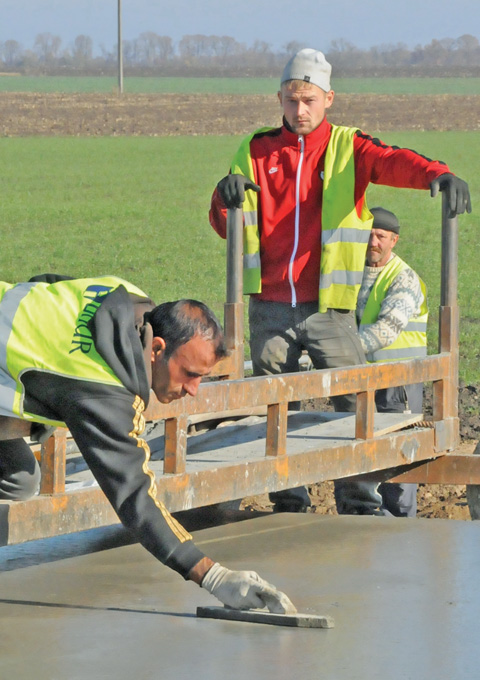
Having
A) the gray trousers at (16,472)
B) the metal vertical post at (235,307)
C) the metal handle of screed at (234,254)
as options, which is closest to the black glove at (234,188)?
the metal handle of screed at (234,254)

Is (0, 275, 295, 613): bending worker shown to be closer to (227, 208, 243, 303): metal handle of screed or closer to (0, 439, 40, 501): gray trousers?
(0, 439, 40, 501): gray trousers

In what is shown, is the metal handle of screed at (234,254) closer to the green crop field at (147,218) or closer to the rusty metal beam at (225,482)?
the rusty metal beam at (225,482)

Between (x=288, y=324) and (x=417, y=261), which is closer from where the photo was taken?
(x=288, y=324)

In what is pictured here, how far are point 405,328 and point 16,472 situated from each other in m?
2.96

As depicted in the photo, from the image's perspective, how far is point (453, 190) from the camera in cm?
548

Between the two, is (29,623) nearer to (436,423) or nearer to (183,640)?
(183,640)

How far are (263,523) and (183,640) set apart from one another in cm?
164

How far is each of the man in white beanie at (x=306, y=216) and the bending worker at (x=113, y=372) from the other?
6.49 ft

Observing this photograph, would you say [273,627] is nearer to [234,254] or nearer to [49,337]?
[49,337]

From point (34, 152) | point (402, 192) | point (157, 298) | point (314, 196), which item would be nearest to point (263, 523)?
point (314, 196)

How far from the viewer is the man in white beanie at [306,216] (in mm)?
5652

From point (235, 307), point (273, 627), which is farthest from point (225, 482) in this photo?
point (235, 307)

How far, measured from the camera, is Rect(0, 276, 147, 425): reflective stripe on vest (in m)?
3.55

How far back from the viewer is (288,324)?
18.9ft
